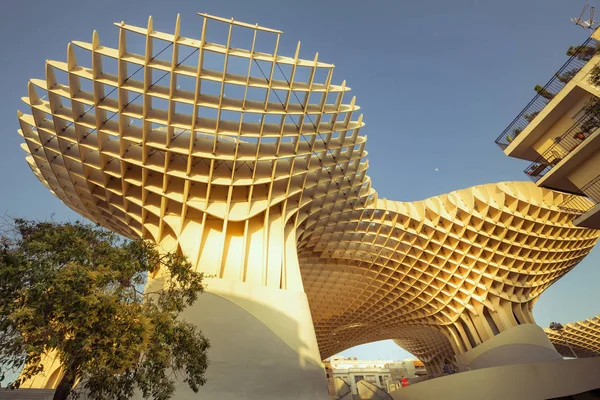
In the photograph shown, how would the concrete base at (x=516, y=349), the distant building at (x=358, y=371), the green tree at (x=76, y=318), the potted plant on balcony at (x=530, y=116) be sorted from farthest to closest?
the distant building at (x=358, y=371) → the concrete base at (x=516, y=349) → the potted plant on balcony at (x=530, y=116) → the green tree at (x=76, y=318)

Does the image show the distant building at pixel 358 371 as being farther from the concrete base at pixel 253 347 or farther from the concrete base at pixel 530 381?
the concrete base at pixel 253 347

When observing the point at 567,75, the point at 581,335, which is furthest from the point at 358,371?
the point at 567,75

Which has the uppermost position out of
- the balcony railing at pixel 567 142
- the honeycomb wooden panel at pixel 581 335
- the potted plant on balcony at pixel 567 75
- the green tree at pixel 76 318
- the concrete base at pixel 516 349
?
the honeycomb wooden panel at pixel 581 335

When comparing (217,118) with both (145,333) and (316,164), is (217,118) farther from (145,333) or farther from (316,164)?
(145,333)

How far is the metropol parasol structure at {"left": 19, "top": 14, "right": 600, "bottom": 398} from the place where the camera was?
16.3 metres

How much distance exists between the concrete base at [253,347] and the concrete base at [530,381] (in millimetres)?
12234

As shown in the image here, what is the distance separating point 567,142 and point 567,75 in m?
3.02

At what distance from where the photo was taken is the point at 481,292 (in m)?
39.2

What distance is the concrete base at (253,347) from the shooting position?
15133 mm

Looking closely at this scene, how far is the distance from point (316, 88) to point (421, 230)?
2254cm

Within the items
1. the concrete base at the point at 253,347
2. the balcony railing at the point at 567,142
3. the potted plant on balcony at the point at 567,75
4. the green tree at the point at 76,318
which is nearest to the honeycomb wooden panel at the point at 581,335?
the balcony railing at the point at 567,142

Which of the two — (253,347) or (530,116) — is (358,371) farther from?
(530,116)

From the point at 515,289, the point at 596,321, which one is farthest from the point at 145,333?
the point at 596,321

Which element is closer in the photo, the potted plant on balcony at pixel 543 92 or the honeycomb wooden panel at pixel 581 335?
the potted plant on balcony at pixel 543 92
